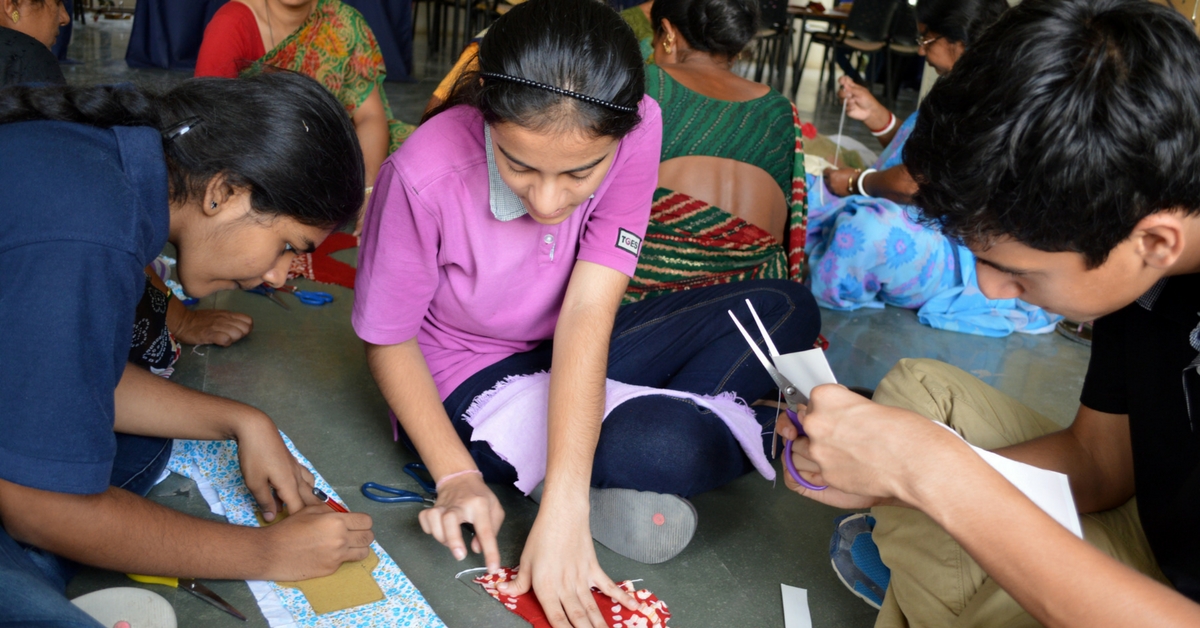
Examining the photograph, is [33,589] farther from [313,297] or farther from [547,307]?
[313,297]

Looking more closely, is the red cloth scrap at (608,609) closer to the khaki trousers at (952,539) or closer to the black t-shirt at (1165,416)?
the khaki trousers at (952,539)

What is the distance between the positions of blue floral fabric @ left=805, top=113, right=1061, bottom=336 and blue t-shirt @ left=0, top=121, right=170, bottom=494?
237 cm

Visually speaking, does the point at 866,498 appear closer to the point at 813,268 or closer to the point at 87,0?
the point at 813,268

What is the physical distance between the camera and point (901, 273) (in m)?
3.04

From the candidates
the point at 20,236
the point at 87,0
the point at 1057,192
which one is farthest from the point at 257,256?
the point at 87,0

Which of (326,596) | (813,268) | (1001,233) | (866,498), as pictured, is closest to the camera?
(1001,233)

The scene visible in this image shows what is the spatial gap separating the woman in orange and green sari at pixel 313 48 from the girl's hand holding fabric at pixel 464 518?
1673 millimetres

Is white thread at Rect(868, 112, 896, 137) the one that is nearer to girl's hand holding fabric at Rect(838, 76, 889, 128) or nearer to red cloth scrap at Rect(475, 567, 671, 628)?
girl's hand holding fabric at Rect(838, 76, 889, 128)

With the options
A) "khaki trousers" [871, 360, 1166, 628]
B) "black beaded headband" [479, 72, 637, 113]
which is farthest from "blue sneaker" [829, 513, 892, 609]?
"black beaded headband" [479, 72, 637, 113]

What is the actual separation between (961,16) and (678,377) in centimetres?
162

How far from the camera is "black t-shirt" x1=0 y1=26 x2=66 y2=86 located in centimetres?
199

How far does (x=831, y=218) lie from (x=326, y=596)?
7.68ft

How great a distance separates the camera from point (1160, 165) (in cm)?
91

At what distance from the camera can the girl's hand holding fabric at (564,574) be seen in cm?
141
